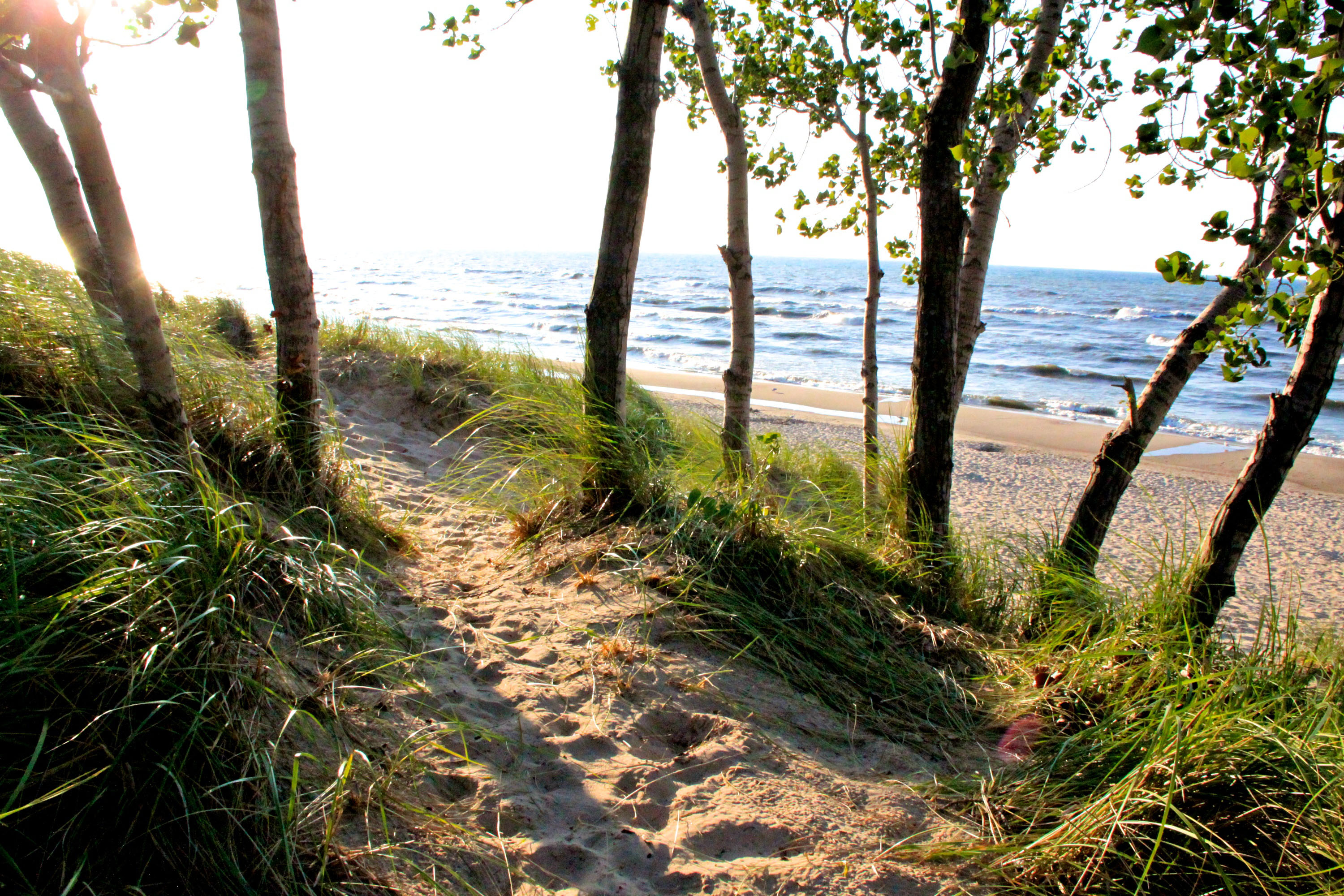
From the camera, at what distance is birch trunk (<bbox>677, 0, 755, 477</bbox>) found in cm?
486

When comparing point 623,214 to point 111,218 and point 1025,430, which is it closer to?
point 111,218

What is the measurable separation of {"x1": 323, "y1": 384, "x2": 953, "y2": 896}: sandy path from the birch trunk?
6.23 feet

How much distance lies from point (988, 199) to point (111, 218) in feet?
14.0

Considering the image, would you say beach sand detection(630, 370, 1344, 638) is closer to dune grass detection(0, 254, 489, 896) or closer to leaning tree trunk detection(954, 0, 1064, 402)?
leaning tree trunk detection(954, 0, 1064, 402)

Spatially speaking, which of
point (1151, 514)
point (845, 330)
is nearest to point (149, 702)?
point (1151, 514)

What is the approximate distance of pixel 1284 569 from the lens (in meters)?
7.52

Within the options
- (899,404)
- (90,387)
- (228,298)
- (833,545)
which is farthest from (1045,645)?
(899,404)

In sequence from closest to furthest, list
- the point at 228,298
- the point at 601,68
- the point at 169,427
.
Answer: the point at 169,427 < the point at 601,68 < the point at 228,298

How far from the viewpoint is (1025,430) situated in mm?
15109

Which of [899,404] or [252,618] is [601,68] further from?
[899,404]

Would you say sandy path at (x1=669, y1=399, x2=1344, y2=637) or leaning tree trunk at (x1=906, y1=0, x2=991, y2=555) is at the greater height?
leaning tree trunk at (x1=906, y1=0, x2=991, y2=555)

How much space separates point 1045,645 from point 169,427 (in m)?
3.78

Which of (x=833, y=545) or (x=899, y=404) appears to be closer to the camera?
(x=833, y=545)

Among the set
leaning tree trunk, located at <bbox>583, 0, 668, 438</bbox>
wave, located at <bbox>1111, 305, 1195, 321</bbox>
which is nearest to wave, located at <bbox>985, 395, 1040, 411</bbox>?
leaning tree trunk, located at <bbox>583, 0, 668, 438</bbox>
